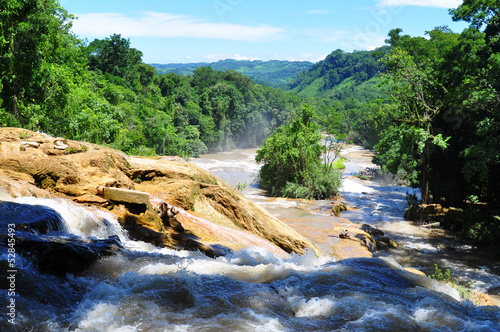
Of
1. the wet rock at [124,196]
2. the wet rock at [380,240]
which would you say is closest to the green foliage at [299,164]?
the wet rock at [380,240]

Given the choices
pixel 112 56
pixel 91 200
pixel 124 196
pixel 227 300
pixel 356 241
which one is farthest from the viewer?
pixel 112 56

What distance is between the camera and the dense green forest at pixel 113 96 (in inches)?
595

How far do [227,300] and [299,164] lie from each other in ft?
80.6

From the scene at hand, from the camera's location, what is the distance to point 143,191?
29.3 feet

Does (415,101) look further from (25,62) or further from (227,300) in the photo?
(227,300)

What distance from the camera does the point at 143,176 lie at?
9953 mm

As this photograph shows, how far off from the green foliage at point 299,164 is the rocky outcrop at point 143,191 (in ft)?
54.6

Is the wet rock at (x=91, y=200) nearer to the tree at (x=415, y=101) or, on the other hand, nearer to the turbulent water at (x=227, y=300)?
the turbulent water at (x=227, y=300)

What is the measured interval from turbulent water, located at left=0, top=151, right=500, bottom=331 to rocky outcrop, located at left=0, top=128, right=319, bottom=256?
73.9 inches

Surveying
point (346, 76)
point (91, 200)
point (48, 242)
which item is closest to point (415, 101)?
point (91, 200)

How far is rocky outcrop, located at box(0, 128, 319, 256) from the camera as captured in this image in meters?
7.50

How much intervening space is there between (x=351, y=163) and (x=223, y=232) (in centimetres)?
5266

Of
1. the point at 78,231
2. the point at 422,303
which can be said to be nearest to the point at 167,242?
the point at 78,231

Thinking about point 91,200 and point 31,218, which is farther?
point 91,200
